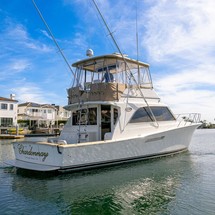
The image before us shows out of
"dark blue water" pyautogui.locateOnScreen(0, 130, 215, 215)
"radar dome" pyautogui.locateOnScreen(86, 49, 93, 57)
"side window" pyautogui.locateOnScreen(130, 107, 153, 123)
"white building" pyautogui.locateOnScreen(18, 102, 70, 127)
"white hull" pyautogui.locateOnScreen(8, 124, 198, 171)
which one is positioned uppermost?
"radar dome" pyautogui.locateOnScreen(86, 49, 93, 57)

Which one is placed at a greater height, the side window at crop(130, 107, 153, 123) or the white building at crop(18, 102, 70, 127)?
the white building at crop(18, 102, 70, 127)

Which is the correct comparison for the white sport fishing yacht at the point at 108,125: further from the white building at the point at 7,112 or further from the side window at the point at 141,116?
the white building at the point at 7,112

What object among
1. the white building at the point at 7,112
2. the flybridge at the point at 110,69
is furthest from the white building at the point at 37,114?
the flybridge at the point at 110,69

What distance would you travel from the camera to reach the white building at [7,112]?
3781 cm

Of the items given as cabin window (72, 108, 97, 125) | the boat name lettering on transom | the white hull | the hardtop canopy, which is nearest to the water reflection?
the white hull

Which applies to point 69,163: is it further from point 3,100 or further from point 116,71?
point 3,100

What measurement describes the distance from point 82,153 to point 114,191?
7.90 ft

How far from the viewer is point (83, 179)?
8695 millimetres

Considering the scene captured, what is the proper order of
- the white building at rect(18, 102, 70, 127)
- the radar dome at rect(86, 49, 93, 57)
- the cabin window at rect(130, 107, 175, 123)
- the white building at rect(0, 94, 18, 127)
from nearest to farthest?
the cabin window at rect(130, 107, 175, 123) < the radar dome at rect(86, 49, 93, 57) < the white building at rect(0, 94, 18, 127) < the white building at rect(18, 102, 70, 127)

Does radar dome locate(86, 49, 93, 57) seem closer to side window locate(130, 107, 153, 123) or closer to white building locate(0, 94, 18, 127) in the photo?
side window locate(130, 107, 153, 123)

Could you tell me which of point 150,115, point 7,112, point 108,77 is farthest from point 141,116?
point 7,112

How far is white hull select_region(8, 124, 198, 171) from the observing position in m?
9.01

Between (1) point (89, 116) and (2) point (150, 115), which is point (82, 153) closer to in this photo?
(1) point (89, 116)

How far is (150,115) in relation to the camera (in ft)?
40.8
